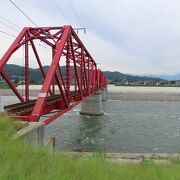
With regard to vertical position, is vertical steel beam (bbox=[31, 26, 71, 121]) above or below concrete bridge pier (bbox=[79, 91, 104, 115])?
above

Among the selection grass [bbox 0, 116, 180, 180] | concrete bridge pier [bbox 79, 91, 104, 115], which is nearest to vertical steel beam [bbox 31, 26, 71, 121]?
grass [bbox 0, 116, 180, 180]

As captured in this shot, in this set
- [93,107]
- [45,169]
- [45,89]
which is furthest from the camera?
[93,107]

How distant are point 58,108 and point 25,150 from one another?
1500 centimetres

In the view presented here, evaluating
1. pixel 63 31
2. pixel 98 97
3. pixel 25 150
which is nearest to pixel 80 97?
pixel 63 31

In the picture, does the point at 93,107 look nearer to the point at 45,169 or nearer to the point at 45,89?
the point at 45,89

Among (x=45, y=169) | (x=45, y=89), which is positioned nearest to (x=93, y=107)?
(x=45, y=89)

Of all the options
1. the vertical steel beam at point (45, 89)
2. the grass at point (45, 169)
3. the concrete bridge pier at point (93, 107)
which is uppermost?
the vertical steel beam at point (45, 89)

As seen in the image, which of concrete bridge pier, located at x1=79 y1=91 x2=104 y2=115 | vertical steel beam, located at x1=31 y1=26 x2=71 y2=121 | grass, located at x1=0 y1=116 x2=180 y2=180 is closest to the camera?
grass, located at x1=0 y1=116 x2=180 y2=180

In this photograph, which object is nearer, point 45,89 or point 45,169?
point 45,169

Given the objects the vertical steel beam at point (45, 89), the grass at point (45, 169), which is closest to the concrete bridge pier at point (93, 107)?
the vertical steel beam at point (45, 89)

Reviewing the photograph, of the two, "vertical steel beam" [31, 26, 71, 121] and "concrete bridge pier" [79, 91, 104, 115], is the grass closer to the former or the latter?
"vertical steel beam" [31, 26, 71, 121]

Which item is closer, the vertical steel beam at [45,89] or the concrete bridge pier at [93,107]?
the vertical steel beam at [45,89]

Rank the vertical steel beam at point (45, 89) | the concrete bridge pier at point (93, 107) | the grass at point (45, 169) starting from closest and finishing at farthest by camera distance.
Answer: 1. the grass at point (45, 169)
2. the vertical steel beam at point (45, 89)
3. the concrete bridge pier at point (93, 107)

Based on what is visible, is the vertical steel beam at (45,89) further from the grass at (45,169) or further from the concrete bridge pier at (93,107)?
the concrete bridge pier at (93,107)
